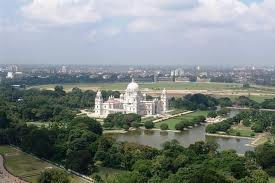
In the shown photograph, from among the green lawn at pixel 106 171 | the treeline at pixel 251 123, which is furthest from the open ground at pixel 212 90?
the green lawn at pixel 106 171

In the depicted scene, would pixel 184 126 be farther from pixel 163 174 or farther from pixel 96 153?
pixel 163 174

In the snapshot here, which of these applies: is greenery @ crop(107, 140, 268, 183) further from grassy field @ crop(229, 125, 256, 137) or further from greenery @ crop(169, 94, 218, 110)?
greenery @ crop(169, 94, 218, 110)

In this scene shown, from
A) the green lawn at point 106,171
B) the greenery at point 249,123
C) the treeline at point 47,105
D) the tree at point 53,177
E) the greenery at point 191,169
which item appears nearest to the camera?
the greenery at point 191,169

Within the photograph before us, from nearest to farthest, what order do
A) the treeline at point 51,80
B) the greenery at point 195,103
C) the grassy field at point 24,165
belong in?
the grassy field at point 24,165
the greenery at point 195,103
the treeline at point 51,80

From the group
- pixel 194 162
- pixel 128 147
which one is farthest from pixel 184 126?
pixel 194 162

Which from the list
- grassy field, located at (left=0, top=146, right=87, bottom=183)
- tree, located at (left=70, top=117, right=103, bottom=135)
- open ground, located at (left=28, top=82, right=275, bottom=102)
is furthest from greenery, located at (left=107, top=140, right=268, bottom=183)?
open ground, located at (left=28, top=82, right=275, bottom=102)

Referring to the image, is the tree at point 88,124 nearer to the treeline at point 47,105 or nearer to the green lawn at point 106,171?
the treeline at point 47,105
